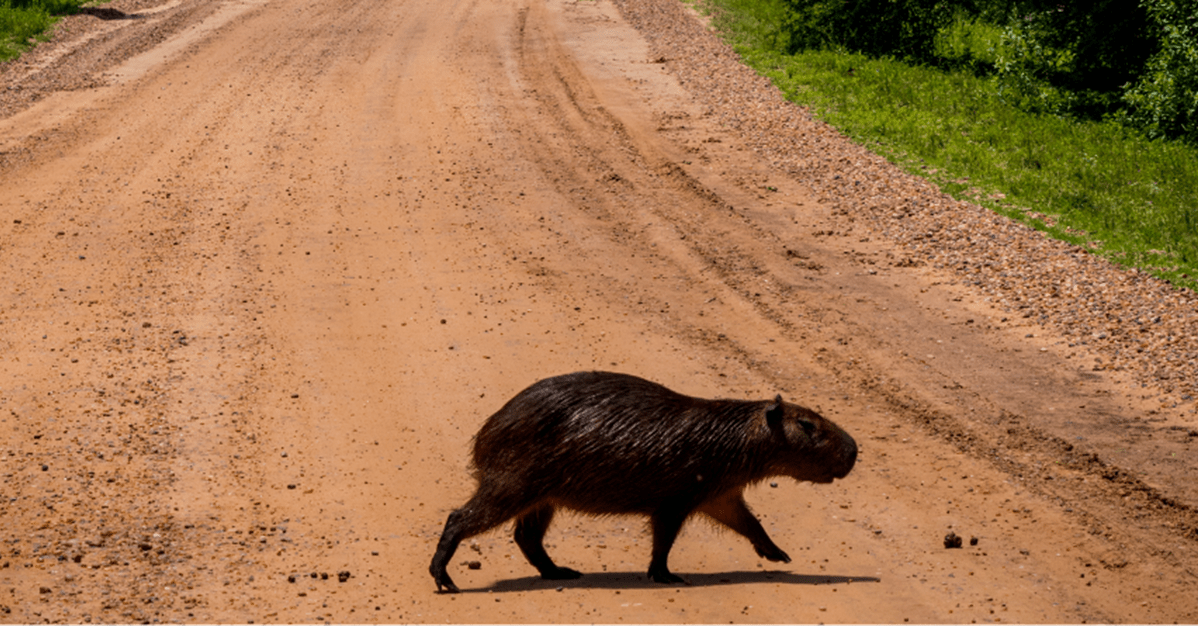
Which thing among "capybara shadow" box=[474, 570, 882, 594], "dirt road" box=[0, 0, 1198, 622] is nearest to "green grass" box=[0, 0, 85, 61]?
"dirt road" box=[0, 0, 1198, 622]

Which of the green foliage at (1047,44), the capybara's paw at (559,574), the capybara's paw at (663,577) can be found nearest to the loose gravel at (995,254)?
the green foliage at (1047,44)

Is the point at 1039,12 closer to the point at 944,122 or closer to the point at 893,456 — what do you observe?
the point at 944,122

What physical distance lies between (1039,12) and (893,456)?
12.4 meters

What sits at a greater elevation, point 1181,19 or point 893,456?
point 1181,19

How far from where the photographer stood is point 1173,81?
15523 mm

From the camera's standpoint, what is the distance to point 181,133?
16.4 m

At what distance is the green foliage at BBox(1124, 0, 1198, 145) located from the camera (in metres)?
15.3

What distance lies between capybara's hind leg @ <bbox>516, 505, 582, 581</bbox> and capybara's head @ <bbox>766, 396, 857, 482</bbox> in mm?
1297

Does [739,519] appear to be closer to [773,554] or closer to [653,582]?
[773,554]

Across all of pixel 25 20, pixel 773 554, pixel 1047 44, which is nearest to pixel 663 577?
pixel 773 554

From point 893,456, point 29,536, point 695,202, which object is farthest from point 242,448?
point 695,202

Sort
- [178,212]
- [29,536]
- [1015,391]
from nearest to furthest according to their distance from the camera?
[29,536] < [1015,391] < [178,212]

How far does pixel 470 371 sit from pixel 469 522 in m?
3.35

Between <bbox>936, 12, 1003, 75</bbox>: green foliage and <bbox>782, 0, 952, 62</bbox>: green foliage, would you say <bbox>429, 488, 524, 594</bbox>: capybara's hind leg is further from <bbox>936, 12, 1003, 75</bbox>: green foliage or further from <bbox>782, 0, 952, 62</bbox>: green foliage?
<bbox>782, 0, 952, 62</bbox>: green foliage
